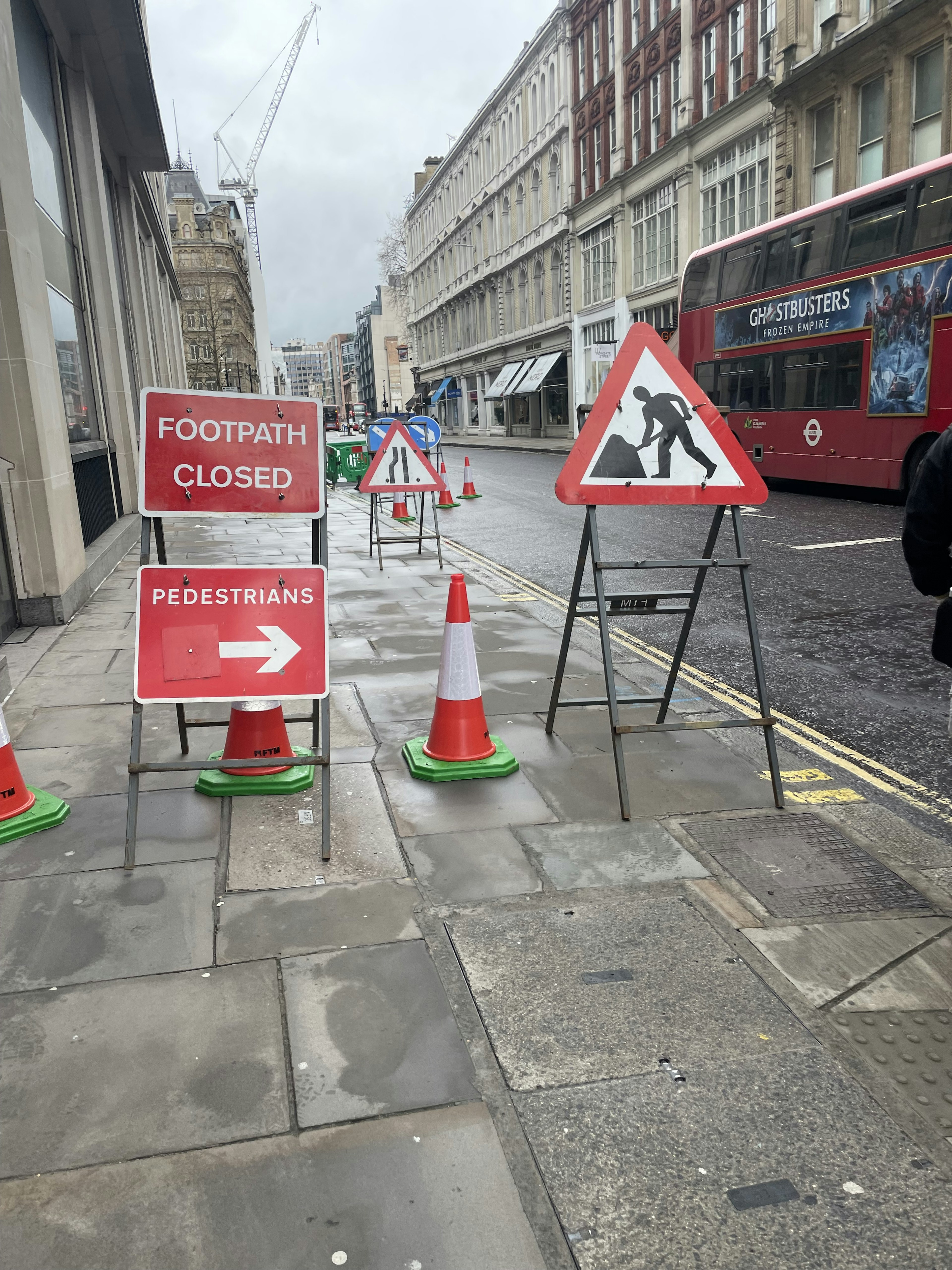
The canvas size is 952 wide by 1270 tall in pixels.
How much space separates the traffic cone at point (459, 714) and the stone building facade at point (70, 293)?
3.50 m

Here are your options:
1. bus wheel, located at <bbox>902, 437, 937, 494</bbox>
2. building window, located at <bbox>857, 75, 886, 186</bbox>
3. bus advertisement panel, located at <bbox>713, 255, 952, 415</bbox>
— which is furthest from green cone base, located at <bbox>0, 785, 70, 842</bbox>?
building window, located at <bbox>857, 75, 886, 186</bbox>

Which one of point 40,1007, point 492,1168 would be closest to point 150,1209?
point 492,1168

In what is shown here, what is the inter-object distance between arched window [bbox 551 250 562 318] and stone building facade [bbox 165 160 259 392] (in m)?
40.4

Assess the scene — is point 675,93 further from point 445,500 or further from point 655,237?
point 445,500

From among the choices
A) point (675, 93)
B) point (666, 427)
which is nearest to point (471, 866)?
point (666, 427)

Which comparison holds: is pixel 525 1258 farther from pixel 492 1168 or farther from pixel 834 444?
pixel 834 444

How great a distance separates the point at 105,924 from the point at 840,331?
1527 centimetres

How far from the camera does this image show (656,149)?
35.7 m

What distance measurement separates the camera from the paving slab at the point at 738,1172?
73.3 inches

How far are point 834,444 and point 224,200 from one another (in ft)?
482

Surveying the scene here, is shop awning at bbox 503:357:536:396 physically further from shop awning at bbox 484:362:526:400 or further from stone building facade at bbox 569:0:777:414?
stone building facade at bbox 569:0:777:414

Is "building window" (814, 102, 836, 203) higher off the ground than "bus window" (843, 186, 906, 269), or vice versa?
"building window" (814, 102, 836, 203)

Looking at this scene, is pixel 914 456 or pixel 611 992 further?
pixel 914 456

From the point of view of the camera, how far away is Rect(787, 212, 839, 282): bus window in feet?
50.6
